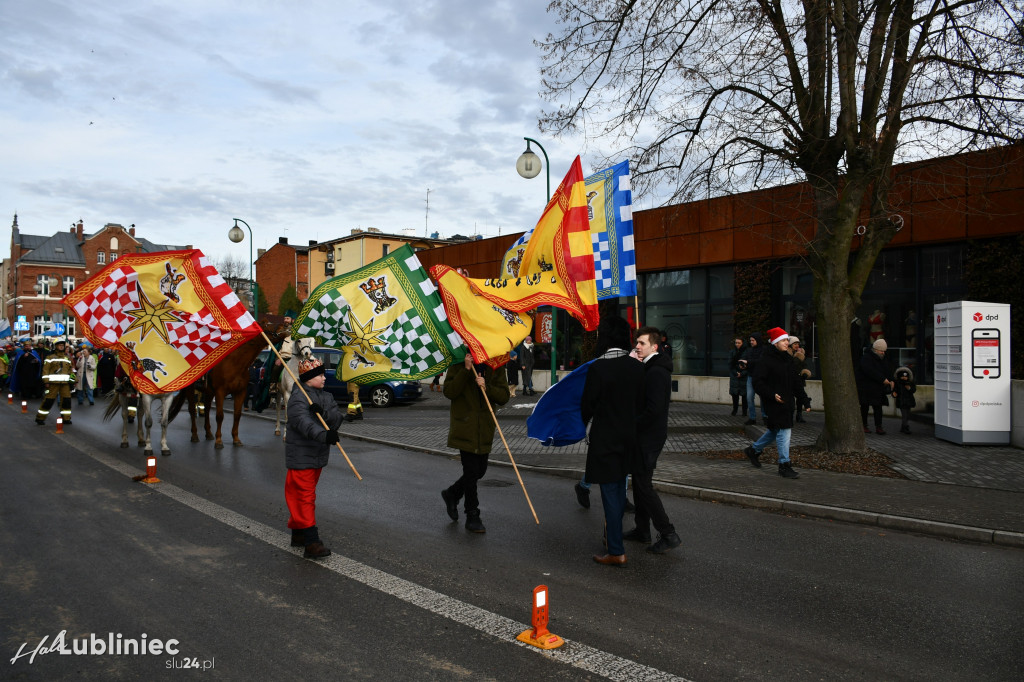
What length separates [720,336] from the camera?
69.7 feet

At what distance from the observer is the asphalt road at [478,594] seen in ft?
13.6

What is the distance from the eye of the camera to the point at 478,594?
5277mm

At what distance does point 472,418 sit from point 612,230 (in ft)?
15.6

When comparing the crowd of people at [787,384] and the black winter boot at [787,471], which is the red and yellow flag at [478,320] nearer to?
the crowd of people at [787,384]

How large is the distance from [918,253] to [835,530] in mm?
12249

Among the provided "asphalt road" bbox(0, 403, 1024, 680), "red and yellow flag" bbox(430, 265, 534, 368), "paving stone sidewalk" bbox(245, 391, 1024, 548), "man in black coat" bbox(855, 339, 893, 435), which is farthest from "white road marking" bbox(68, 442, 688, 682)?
"man in black coat" bbox(855, 339, 893, 435)

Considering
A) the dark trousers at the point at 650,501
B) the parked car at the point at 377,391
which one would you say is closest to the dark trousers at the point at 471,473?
the dark trousers at the point at 650,501

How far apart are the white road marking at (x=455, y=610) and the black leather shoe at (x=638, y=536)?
A: 92.1 inches

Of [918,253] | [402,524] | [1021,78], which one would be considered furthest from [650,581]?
[918,253]

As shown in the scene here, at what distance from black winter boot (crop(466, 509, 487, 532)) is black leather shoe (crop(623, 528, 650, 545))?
1.40 m

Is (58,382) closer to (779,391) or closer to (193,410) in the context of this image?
(193,410)

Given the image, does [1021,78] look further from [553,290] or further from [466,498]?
[466,498]

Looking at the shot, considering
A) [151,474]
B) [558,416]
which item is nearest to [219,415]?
[151,474]

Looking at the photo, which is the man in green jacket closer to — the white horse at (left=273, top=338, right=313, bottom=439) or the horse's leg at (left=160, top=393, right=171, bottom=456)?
the white horse at (left=273, top=338, right=313, bottom=439)
